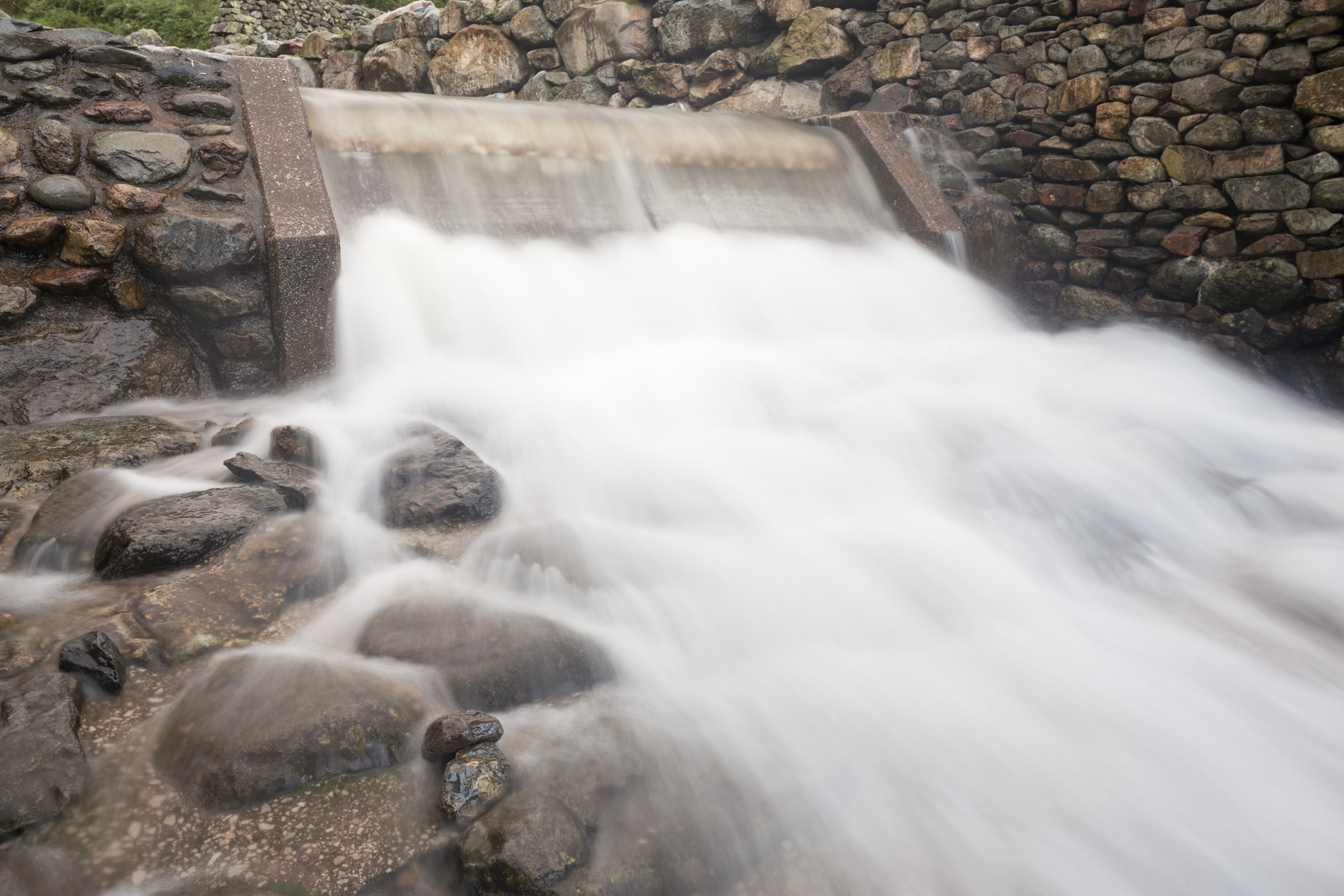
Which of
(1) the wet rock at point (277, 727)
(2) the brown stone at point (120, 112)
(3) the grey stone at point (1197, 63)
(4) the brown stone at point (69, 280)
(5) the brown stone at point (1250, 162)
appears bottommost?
(1) the wet rock at point (277, 727)

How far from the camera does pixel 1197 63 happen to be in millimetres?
4895

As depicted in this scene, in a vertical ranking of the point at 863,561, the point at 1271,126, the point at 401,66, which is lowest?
the point at 863,561

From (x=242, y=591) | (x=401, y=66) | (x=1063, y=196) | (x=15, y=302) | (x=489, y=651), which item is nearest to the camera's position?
(x=489, y=651)

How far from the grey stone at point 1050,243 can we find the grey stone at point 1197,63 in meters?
1.20

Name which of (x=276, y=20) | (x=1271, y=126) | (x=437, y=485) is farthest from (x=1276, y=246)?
(x=276, y=20)

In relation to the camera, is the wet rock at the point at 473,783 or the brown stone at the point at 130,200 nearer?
the wet rock at the point at 473,783

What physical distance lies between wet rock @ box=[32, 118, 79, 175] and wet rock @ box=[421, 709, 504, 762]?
3.18 m

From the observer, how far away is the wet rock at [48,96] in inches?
130

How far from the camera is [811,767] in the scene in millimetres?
1824

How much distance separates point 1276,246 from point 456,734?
5.64 meters

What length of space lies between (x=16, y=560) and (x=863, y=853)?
2.49m

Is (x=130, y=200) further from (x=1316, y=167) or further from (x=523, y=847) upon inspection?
(x=1316, y=167)

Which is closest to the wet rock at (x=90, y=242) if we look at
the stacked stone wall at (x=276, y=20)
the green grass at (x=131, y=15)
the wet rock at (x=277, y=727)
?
the wet rock at (x=277, y=727)

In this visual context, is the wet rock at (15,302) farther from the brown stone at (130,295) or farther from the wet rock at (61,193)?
the wet rock at (61,193)
